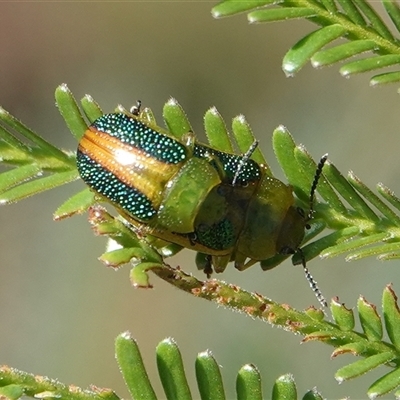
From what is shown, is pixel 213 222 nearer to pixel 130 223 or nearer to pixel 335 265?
pixel 130 223

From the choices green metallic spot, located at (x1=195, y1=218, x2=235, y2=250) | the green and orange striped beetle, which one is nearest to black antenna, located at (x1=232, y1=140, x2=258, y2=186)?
the green and orange striped beetle

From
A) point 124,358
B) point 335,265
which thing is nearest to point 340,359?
point 335,265

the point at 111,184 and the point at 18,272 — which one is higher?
the point at 111,184

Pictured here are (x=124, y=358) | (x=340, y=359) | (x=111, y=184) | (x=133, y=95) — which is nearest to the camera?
(x=124, y=358)

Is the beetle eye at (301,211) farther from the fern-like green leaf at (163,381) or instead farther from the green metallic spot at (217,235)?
the fern-like green leaf at (163,381)

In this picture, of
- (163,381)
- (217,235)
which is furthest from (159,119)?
(163,381)

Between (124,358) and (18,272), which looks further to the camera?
(18,272)

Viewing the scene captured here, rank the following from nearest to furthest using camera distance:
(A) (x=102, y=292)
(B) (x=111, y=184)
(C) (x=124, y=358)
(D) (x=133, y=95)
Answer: (C) (x=124, y=358) < (B) (x=111, y=184) < (A) (x=102, y=292) < (D) (x=133, y=95)
